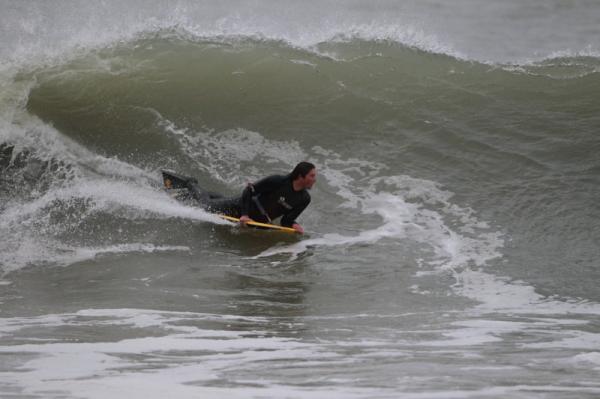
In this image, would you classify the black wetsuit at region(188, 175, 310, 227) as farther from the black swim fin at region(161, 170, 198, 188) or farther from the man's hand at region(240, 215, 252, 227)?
the black swim fin at region(161, 170, 198, 188)

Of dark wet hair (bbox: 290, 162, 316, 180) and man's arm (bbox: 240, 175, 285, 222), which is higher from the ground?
dark wet hair (bbox: 290, 162, 316, 180)

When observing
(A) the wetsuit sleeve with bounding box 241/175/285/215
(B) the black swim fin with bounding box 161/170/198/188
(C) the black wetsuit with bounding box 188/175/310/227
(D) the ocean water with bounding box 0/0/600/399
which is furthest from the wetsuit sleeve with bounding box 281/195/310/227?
(B) the black swim fin with bounding box 161/170/198/188

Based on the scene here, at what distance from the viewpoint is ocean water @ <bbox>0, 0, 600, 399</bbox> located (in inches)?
199

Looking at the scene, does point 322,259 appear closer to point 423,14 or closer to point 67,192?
point 67,192

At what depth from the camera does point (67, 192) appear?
430 inches

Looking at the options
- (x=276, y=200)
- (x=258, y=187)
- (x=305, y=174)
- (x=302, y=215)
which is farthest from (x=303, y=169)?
(x=302, y=215)

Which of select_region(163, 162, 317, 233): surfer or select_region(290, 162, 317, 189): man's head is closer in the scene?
select_region(290, 162, 317, 189): man's head

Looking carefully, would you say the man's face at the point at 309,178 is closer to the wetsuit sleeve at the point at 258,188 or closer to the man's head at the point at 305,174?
the man's head at the point at 305,174

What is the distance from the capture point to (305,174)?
944cm

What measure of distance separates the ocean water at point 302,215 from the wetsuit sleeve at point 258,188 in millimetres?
424

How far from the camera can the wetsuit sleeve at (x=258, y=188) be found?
9773mm

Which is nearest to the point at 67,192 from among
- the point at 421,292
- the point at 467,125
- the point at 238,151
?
the point at 238,151

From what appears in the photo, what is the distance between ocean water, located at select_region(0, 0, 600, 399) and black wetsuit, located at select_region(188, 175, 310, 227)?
11.2 inches

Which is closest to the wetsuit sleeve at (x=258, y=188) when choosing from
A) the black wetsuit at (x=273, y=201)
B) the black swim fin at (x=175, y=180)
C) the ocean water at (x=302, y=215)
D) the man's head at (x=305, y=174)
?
the black wetsuit at (x=273, y=201)
